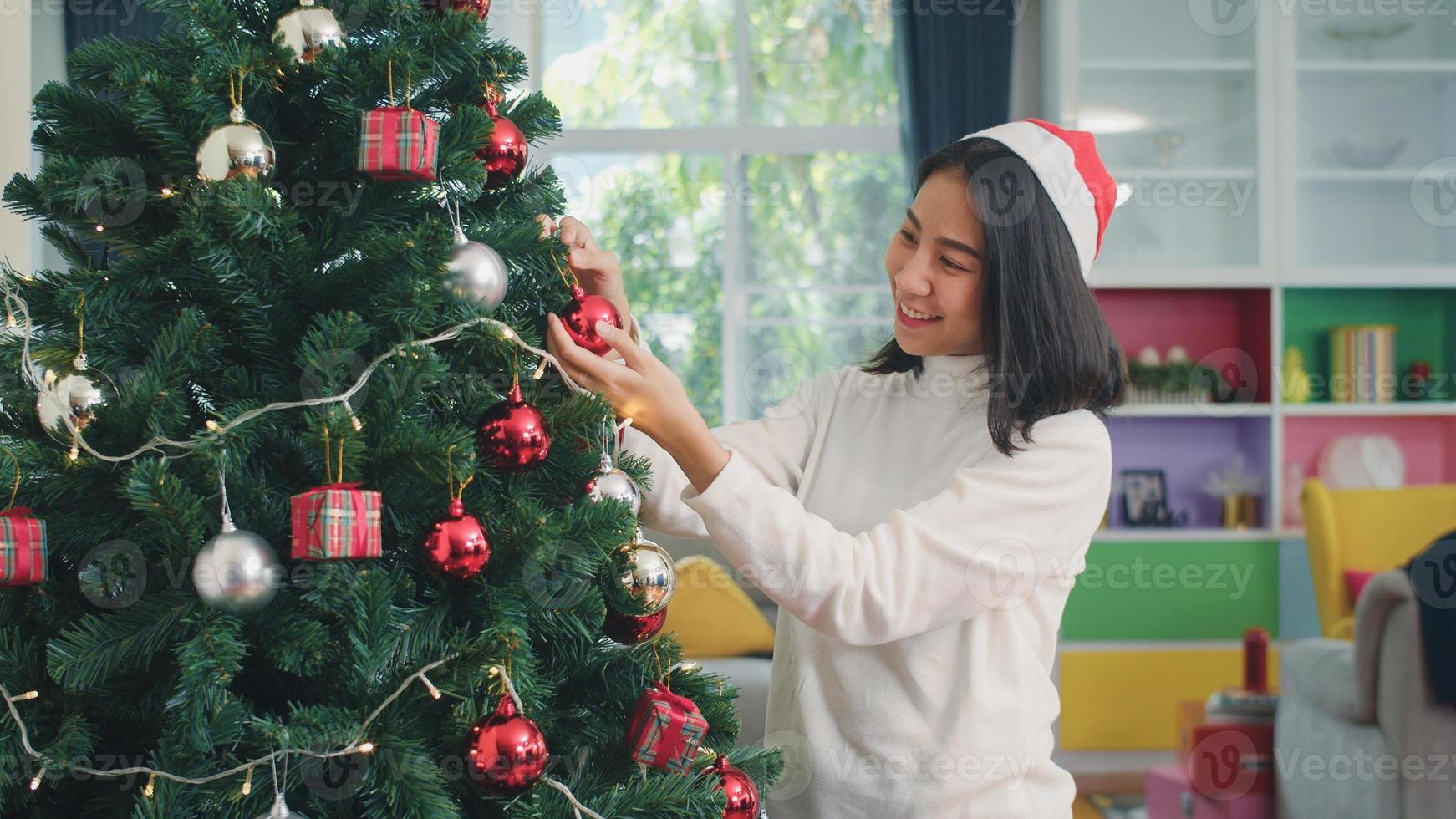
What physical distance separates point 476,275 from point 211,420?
0.61 ft

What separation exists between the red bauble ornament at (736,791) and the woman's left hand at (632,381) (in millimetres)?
266

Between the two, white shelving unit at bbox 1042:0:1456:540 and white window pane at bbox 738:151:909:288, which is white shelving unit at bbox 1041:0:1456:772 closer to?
white shelving unit at bbox 1042:0:1456:540

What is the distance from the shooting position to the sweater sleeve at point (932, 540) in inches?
38.6

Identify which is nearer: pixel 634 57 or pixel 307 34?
pixel 307 34

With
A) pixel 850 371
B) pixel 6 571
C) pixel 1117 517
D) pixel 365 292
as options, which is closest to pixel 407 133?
pixel 365 292

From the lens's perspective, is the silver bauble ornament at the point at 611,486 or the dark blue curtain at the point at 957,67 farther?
the dark blue curtain at the point at 957,67

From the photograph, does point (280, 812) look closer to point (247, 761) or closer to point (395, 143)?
point (247, 761)

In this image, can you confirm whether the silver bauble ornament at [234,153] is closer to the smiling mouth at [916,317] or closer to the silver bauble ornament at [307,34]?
the silver bauble ornament at [307,34]

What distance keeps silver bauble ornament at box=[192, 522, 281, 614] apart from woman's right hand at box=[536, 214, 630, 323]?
34 cm

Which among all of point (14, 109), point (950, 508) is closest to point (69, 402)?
point (14, 109)

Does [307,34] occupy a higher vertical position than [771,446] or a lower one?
higher

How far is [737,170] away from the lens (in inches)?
172

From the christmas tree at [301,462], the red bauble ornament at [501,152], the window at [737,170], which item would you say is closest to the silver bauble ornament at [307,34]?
the christmas tree at [301,462]

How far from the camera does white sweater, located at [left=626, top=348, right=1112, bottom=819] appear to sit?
3.34 ft
